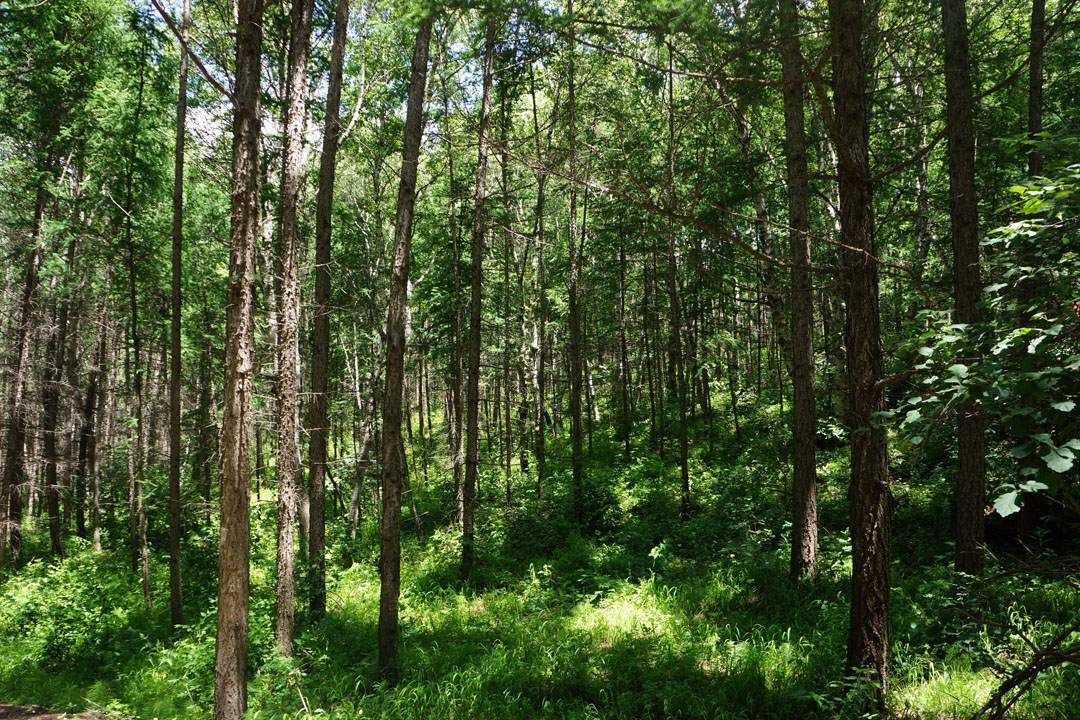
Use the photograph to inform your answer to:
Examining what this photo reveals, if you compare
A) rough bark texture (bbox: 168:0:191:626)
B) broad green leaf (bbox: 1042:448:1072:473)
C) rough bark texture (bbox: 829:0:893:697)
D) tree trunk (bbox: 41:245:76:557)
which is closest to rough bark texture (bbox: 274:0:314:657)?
rough bark texture (bbox: 168:0:191:626)

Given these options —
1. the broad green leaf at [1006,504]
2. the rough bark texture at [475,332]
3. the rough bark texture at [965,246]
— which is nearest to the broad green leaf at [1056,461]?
the broad green leaf at [1006,504]

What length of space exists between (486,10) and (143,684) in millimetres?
10574

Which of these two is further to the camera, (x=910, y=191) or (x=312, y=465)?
(x=910, y=191)

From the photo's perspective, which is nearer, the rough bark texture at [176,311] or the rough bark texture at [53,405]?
the rough bark texture at [176,311]

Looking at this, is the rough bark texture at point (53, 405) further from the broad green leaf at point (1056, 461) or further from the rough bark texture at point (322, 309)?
the broad green leaf at point (1056, 461)

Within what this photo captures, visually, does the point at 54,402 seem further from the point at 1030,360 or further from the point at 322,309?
the point at 1030,360

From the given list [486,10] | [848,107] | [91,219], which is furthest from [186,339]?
[848,107]


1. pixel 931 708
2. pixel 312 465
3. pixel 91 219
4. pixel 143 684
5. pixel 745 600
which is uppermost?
pixel 91 219

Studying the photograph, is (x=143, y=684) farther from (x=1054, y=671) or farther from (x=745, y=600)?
(x=1054, y=671)

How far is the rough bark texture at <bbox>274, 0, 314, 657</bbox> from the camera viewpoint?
24.4ft

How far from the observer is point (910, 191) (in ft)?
33.5

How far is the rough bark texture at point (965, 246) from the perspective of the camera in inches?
259

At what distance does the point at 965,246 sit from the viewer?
668 centimetres

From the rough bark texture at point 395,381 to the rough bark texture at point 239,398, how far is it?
214 centimetres
